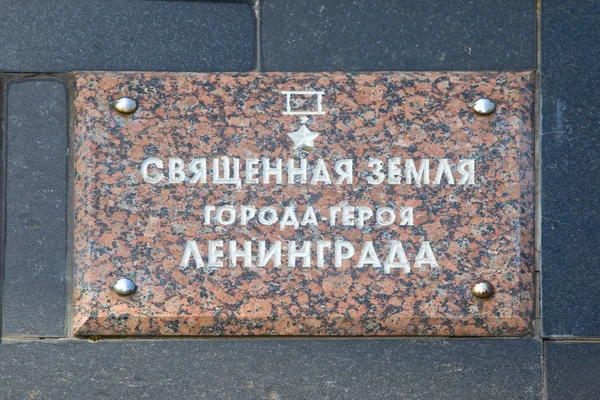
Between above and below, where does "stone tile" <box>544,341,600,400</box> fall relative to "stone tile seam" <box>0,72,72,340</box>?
below

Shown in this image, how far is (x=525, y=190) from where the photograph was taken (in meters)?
2.10

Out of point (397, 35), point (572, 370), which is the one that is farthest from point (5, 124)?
point (572, 370)

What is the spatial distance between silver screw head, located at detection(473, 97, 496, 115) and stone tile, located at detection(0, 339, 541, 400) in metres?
0.63

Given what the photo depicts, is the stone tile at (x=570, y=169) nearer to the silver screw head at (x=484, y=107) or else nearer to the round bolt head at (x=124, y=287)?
the silver screw head at (x=484, y=107)

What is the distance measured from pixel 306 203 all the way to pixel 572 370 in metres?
0.85

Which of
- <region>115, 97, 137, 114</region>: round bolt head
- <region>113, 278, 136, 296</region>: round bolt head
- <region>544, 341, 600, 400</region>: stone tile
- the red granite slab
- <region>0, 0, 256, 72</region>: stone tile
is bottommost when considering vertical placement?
<region>544, 341, 600, 400</region>: stone tile

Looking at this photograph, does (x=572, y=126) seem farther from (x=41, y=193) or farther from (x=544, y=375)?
(x=41, y=193)

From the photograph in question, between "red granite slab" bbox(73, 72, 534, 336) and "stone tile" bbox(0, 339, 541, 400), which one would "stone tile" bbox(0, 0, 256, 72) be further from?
"stone tile" bbox(0, 339, 541, 400)

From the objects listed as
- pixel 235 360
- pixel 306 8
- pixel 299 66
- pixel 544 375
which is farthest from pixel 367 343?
pixel 306 8

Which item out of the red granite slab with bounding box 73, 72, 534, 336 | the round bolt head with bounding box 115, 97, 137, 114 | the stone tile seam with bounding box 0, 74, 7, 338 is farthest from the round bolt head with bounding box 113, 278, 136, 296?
the round bolt head with bounding box 115, 97, 137, 114

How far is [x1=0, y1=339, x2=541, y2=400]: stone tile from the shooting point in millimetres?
2082

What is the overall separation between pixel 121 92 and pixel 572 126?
1.24m

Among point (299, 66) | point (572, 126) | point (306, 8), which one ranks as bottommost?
point (572, 126)

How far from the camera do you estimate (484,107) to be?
210 centimetres
